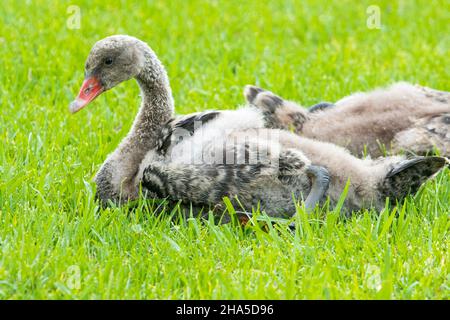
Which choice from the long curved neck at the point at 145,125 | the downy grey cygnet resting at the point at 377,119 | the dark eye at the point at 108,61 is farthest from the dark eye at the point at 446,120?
the dark eye at the point at 108,61

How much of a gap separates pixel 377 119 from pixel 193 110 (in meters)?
1.54

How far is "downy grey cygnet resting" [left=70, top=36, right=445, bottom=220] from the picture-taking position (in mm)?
4543

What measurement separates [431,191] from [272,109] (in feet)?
4.35

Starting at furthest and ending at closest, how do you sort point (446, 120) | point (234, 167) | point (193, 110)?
point (193, 110), point (446, 120), point (234, 167)

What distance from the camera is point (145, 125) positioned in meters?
5.14

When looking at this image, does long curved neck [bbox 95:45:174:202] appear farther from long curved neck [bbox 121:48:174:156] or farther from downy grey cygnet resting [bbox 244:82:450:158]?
downy grey cygnet resting [bbox 244:82:450:158]

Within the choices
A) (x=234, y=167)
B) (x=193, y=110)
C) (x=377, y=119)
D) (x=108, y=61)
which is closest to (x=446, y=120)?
(x=377, y=119)

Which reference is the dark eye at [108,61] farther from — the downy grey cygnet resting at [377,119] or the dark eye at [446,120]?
the dark eye at [446,120]

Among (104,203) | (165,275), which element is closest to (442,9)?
(104,203)

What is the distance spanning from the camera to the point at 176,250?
416cm

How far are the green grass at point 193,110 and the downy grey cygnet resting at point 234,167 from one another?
0.17 meters

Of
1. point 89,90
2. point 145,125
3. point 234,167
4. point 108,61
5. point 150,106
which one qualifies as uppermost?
point 108,61

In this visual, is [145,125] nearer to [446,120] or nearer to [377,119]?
[377,119]

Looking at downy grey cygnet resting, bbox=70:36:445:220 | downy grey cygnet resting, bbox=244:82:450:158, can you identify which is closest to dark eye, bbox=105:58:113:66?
downy grey cygnet resting, bbox=70:36:445:220
